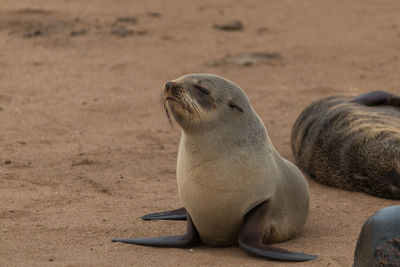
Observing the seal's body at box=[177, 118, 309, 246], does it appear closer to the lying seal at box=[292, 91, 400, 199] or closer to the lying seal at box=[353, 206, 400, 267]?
the lying seal at box=[353, 206, 400, 267]

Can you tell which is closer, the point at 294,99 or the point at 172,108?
the point at 172,108

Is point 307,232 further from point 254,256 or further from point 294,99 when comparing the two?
point 294,99

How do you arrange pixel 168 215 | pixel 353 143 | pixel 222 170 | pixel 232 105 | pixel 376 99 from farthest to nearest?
1. pixel 376 99
2. pixel 353 143
3. pixel 168 215
4. pixel 232 105
5. pixel 222 170

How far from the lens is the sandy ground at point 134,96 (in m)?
5.09

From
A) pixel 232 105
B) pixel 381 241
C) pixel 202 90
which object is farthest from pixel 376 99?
pixel 381 241

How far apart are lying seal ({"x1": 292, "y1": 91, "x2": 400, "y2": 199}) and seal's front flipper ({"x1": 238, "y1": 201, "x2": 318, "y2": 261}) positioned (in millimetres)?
2010

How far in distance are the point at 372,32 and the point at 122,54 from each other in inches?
177

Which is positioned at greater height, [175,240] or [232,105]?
[232,105]

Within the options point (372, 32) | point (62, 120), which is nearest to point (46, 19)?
point (62, 120)

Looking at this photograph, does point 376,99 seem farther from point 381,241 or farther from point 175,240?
point 381,241

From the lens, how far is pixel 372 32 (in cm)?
1283

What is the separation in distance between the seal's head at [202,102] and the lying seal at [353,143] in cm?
211

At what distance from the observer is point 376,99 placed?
7.77 m

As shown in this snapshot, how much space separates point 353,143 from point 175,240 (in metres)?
2.60
